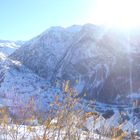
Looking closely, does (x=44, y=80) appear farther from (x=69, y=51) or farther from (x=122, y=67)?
(x=122, y=67)

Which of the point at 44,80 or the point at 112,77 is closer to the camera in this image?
the point at 112,77

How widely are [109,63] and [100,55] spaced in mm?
8903

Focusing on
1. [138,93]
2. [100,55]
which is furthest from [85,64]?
[138,93]

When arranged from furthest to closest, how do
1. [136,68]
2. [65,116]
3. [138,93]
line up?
[136,68] → [138,93] → [65,116]

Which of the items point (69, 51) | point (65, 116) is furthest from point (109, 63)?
point (65, 116)

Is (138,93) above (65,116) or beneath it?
above

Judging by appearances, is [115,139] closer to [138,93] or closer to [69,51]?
[138,93]

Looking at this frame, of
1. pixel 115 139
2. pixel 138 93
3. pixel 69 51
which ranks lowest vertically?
pixel 115 139

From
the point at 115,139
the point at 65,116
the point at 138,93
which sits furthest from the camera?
the point at 138,93

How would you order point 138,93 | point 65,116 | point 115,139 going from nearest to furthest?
point 115,139
point 65,116
point 138,93

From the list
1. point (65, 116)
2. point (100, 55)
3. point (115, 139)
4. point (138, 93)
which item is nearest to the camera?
point (115, 139)

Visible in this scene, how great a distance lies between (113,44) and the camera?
182 meters

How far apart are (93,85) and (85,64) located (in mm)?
17764

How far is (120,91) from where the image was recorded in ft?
522
